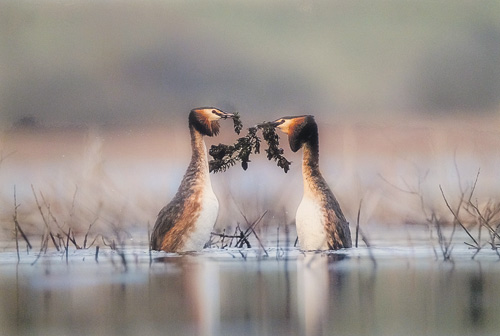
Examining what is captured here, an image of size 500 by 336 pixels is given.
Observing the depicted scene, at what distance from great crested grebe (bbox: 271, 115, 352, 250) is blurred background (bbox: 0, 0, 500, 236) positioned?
0.32ft

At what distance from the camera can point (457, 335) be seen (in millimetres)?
1993

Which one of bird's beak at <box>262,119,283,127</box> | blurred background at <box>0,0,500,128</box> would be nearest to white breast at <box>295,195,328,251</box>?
bird's beak at <box>262,119,283,127</box>

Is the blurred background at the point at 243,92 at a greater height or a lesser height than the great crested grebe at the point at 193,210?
greater

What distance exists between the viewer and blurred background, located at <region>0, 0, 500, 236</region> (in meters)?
2.87

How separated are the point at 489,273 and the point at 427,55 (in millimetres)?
875

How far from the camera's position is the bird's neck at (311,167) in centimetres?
272

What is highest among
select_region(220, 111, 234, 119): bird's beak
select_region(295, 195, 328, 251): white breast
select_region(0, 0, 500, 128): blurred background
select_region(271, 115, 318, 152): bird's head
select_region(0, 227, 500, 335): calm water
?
select_region(0, 0, 500, 128): blurred background

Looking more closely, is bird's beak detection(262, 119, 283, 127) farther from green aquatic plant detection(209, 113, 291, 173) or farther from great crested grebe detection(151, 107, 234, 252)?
great crested grebe detection(151, 107, 234, 252)

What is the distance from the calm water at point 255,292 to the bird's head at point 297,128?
0.41m

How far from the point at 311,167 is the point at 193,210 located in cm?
46

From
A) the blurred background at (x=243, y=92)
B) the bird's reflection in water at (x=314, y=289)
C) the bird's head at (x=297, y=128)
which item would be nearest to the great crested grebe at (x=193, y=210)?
the blurred background at (x=243, y=92)

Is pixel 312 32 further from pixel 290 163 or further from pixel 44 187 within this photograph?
pixel 44 187

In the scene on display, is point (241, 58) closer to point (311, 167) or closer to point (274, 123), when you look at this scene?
point (274, 123)

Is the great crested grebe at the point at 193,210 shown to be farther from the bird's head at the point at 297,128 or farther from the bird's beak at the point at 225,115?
the bird's head at the point at 297,128
